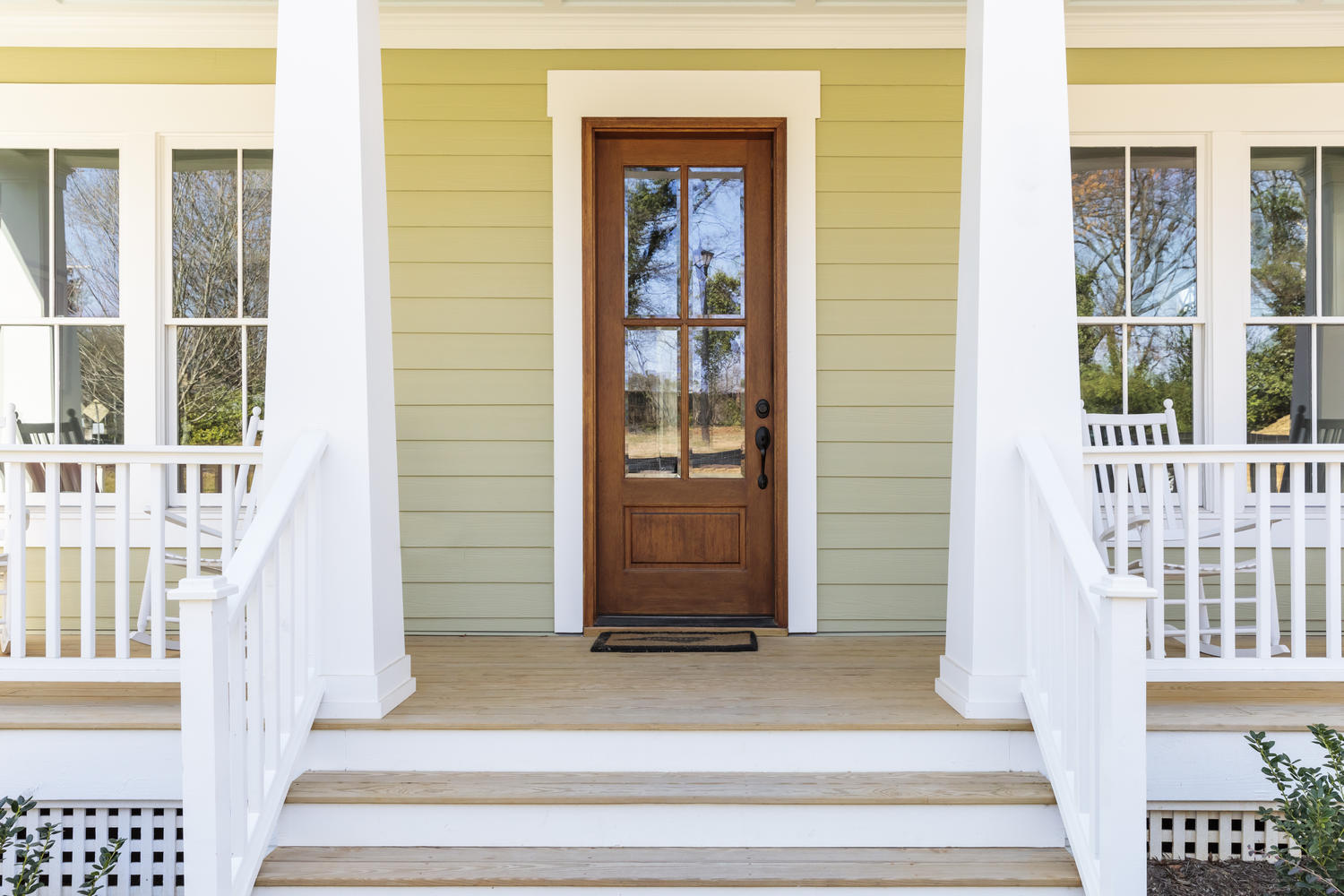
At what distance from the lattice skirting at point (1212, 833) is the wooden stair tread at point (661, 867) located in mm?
609

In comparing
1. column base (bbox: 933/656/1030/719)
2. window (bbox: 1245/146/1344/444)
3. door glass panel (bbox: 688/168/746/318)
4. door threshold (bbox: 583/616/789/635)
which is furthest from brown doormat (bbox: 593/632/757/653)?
window (bbox: 1245/146/1344/444)

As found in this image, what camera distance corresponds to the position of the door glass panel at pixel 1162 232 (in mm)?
3863

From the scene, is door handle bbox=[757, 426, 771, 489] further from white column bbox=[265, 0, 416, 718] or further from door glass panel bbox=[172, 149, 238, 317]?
door glass panel bbox=[172, 149, 238, 317]

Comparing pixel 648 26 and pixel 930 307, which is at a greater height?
pixel 648 26

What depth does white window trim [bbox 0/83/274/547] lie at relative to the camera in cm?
380

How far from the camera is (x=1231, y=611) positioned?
2686 mm

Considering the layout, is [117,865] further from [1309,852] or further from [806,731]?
[1309,852]

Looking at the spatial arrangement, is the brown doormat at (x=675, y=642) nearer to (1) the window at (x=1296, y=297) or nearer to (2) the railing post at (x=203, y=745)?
(2) the railing post at (x=203, y=745)

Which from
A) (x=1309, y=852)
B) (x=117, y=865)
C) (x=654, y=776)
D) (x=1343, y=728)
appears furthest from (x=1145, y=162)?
(x=117, y=865)

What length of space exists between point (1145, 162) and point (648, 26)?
2.21 metres

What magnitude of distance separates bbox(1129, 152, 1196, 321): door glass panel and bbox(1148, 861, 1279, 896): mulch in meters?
2.23

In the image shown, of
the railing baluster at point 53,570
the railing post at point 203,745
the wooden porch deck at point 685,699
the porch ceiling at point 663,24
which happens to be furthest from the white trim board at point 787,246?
the railing post at point 203,745

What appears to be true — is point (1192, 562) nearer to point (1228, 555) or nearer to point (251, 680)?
point (1228, 555)

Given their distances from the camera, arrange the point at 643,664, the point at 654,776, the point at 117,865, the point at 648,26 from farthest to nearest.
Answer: the point at 648,26
the point at 643,664
the point at 117,865
the point at 654,776
